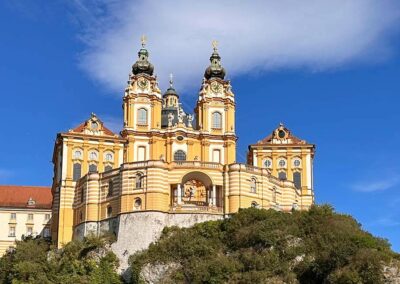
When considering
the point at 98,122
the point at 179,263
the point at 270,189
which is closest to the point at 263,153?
the point at 270,189

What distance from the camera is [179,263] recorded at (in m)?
69.2

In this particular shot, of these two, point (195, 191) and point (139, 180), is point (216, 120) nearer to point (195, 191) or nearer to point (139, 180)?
point (195, 191)

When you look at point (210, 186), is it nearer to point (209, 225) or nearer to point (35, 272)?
point (209, 225)

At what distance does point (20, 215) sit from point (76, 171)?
24.9 m

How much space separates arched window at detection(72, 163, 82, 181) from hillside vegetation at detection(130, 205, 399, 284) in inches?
629

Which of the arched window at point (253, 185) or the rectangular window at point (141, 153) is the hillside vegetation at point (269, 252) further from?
the rectangular window at point (141, 153)

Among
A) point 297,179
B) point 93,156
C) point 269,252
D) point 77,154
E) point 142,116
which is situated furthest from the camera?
point 297,179


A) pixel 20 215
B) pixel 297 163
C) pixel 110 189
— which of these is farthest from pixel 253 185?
pixel 20 215

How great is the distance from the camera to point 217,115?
303 ft

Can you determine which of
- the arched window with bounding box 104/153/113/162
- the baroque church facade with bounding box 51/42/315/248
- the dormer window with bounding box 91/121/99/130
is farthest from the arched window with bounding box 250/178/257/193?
the dormer window with bounding box 91/121/99/130

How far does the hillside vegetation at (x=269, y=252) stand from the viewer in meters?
61.8

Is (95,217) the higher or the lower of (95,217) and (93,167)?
the lower

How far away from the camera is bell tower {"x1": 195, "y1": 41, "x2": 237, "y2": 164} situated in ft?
298

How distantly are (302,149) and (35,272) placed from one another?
117 feet
